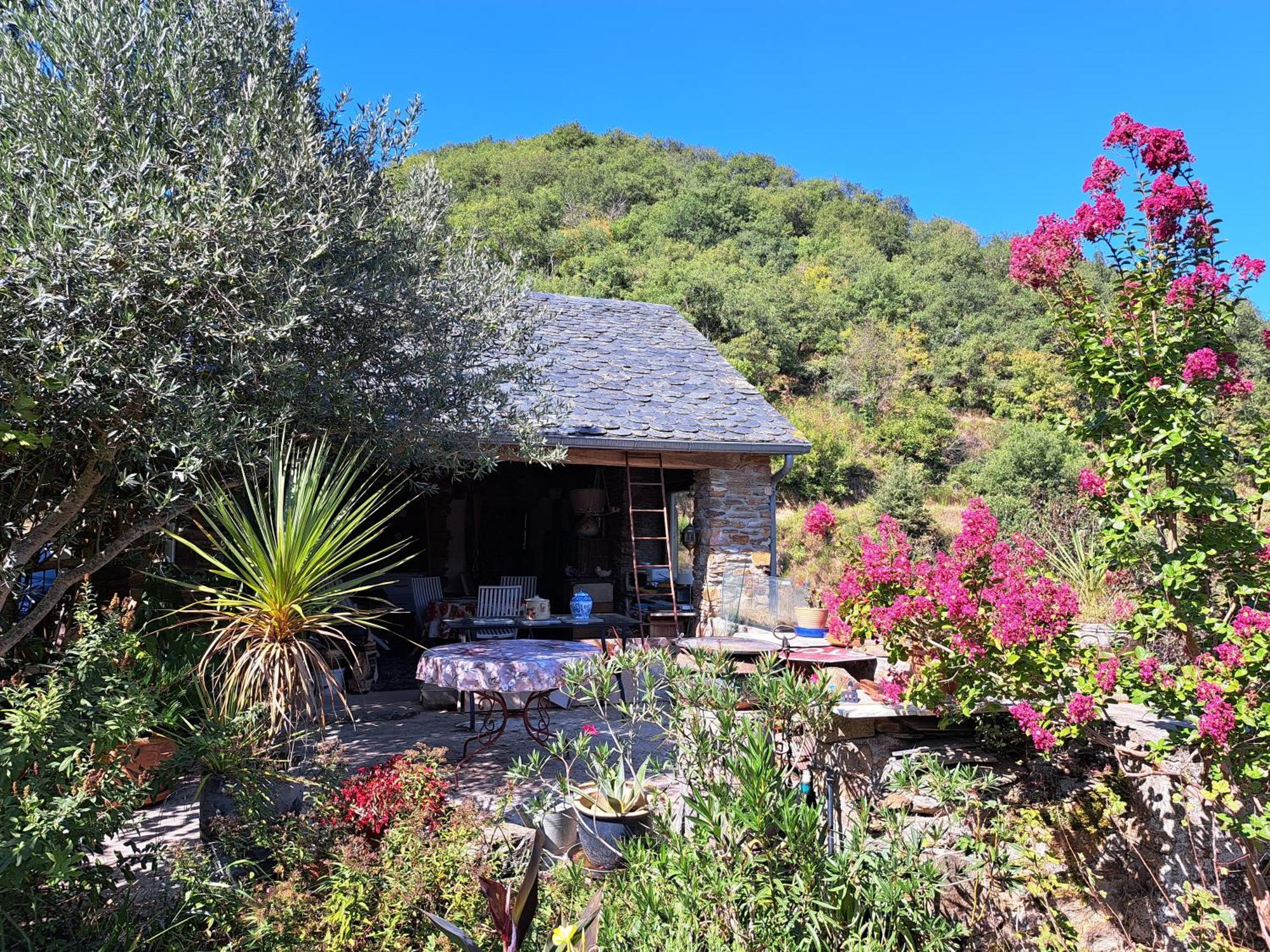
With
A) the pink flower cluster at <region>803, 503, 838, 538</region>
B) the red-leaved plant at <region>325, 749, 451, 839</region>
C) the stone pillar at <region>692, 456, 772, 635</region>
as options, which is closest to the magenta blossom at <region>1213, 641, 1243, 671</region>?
the pink flower cluster at <region>803, 503, 838, 538</region>

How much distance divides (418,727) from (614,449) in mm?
3330

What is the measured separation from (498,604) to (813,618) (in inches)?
147

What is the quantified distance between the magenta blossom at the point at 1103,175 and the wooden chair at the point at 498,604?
6.79 m

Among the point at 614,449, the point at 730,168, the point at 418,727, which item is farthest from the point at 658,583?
the point at 730,168

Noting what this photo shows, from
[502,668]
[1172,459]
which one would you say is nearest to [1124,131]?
[1172,459]

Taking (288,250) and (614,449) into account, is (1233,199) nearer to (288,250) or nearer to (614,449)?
(288,250)

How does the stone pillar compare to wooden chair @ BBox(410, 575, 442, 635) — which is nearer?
the stone pillar

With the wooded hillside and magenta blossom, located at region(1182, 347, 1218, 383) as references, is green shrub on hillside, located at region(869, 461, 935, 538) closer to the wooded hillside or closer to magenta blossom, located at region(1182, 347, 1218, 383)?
the wooded hillside

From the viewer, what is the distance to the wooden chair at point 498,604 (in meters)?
8.77

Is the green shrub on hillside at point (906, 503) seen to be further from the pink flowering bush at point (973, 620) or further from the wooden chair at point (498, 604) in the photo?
the pink flowering bush at point (973, 620)

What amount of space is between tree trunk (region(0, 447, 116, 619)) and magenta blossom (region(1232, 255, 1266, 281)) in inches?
215

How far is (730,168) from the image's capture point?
124ft

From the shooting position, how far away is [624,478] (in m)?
11.7

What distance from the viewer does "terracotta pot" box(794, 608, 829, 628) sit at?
744 centimetres
